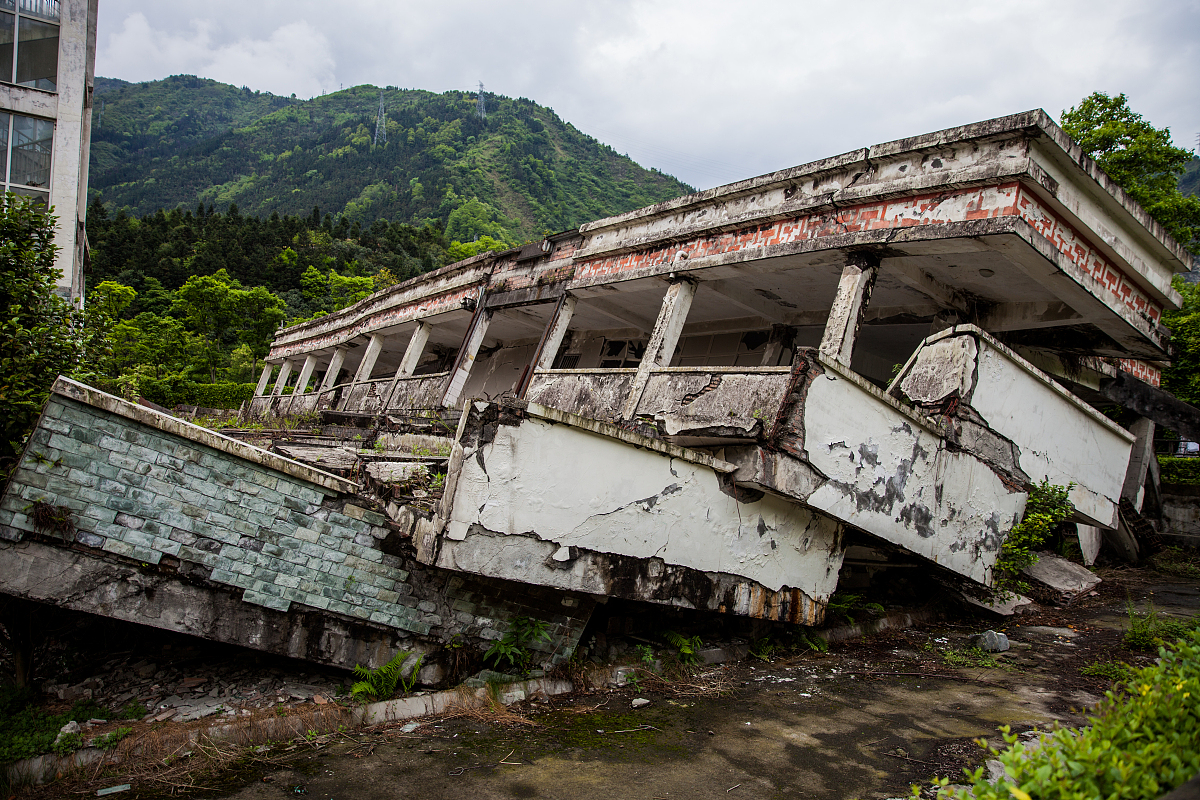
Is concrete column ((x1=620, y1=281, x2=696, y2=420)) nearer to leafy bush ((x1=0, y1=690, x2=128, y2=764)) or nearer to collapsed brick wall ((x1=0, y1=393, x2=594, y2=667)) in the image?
collapsed brick wall ((x1=0, y1=393, x2=594, y2=667))

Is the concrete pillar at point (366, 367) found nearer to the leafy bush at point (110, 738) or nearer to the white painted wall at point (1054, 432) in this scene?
the leafy bush at point (110, 738)

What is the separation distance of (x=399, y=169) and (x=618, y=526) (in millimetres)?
92028

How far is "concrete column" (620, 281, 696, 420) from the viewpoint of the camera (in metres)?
7.23

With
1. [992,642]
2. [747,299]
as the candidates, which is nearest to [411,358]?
[747,299]

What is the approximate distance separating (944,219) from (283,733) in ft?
20.9

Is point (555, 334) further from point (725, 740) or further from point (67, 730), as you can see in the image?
point (67, 730)

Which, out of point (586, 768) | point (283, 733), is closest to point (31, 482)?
point (283, 733)

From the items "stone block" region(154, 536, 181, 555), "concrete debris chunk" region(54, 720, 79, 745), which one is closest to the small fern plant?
"stone block" region(154, 536, 181, 555)

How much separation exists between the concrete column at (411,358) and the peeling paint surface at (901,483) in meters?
8.93

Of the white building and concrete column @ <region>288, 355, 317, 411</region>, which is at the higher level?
the white building

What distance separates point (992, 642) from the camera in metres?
5.48

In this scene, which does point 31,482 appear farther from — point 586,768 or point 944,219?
point 944,219

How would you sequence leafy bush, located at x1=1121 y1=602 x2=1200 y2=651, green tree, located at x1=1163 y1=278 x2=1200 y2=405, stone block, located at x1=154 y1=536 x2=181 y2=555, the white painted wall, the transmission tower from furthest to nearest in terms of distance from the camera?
the transmission tower → green tree, located at x1=1163 y1=278 x2=1200 y2=405 → the white painted wall → leafy bush, located at x1=1121 y1=602 x2=1200 y2=651 → stone block, located at x1=154 y1=536 x2=181 y2=555

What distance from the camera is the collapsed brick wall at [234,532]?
3.66 metres
